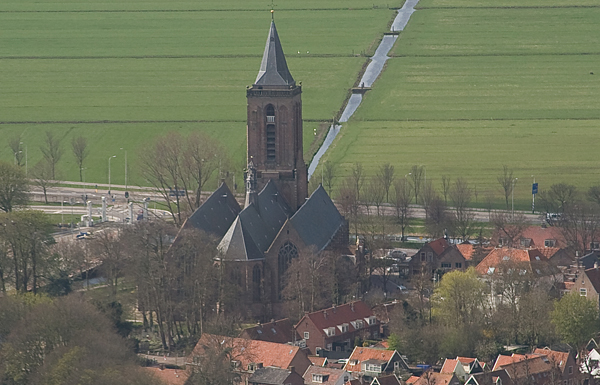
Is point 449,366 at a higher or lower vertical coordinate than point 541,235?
A: lower

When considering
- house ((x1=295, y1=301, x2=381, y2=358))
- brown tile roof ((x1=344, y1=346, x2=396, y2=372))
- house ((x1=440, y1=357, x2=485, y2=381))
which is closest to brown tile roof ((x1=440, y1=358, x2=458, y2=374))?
house ((x1=440, y1=357, x2=485, y2=381))

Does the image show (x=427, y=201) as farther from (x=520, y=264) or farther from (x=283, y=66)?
(x=520, y=264)

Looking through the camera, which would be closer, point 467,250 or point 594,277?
point 594,277

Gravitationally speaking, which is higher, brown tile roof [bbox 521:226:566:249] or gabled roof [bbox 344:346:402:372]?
brown tile roof [bbox 521:226:566:249]

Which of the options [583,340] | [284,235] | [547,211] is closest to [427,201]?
[547,211]

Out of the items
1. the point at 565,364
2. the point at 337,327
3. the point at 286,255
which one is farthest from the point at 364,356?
the point at 286,255

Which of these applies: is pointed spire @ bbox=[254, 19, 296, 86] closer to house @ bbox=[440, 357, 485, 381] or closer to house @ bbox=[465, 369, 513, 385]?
house @ bbox=[440, 357, 485, 381]

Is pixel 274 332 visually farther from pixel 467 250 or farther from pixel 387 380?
pixel 467 250

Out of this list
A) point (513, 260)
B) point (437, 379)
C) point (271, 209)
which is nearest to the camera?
point (437, 379)
